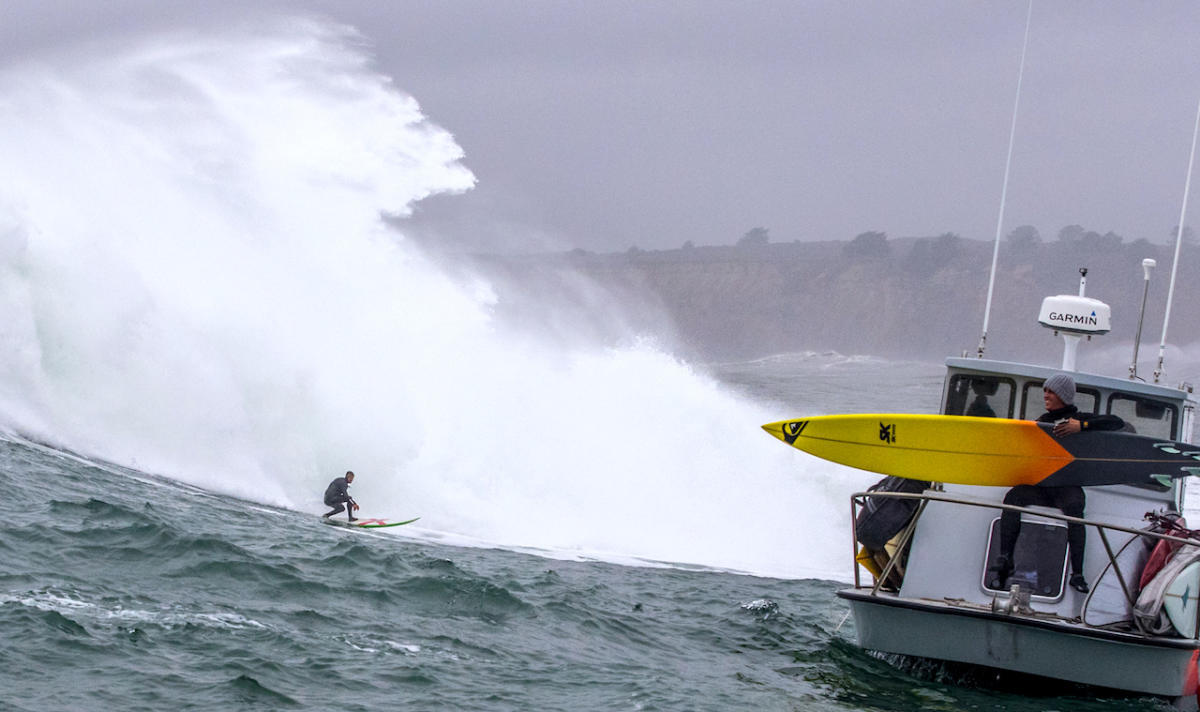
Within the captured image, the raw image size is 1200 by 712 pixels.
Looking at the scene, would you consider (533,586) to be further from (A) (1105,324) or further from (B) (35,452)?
(B) (35,452)

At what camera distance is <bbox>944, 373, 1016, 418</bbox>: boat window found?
13867mm

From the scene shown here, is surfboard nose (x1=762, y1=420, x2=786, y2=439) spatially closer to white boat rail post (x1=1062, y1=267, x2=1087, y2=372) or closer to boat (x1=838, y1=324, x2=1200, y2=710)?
boat (x1=838, y1=324, x2=1200, y2=710)

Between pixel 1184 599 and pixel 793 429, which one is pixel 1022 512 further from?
pixel 793 429

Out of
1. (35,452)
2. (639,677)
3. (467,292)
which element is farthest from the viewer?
(467,292)

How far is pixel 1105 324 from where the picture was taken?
1457 centimetres

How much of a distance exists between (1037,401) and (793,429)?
2582 mm

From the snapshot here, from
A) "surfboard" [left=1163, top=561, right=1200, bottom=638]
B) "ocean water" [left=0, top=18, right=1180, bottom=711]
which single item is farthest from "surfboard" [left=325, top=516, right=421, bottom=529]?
"surfboard" [left=1163, top=561, right=1200, bottom=638]

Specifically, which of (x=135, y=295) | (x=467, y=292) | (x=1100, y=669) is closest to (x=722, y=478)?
(x=467, y=292)

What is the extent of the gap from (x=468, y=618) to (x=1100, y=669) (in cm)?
592

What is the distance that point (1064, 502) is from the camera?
12.5 metres

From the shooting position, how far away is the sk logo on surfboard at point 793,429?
44.8 feet

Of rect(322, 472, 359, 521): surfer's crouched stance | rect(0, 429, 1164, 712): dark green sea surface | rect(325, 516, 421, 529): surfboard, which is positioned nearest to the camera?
rect(0, 429, 1164, 712): dark green sea surface

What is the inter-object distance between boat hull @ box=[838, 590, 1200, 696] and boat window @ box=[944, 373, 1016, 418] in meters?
2.62

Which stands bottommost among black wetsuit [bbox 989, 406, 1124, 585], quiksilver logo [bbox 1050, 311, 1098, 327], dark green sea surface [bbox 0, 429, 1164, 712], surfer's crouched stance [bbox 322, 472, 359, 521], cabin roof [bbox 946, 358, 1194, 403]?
dark green sea surface [bbox 0, 429, 1164, 712]
